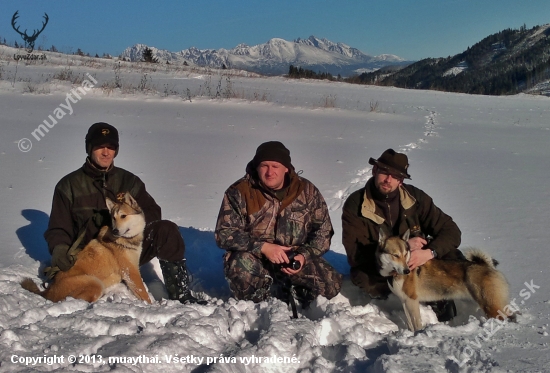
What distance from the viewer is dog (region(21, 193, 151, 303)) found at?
2.90 metres

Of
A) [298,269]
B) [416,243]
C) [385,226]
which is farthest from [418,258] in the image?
[298,269]

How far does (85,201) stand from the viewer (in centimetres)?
333

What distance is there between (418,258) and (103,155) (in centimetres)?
258

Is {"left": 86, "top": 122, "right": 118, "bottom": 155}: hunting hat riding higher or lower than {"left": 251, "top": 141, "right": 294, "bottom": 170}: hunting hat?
higher

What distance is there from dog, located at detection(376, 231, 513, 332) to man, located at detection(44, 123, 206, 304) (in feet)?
4.76

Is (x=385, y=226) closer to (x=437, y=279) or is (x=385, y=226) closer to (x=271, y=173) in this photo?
(x=437, y=279)

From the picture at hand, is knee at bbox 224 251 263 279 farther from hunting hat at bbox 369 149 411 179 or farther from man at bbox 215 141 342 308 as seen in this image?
hunting hat at bbox 369 149 411 179

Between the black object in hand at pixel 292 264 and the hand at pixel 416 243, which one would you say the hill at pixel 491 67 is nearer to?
the hand at pixel 416 243

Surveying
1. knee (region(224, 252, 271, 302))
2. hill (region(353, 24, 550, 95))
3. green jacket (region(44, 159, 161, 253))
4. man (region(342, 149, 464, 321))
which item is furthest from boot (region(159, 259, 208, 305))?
hill (region(353, 24, 550, 95))

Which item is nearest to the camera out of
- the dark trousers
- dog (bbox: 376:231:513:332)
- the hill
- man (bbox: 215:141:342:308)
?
dog (bbox: 376:231:513:332)

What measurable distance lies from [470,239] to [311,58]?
193 metres

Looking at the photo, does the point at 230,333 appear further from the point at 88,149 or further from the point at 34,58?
the point at 34,58

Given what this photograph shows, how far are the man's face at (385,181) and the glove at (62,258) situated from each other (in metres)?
2.39

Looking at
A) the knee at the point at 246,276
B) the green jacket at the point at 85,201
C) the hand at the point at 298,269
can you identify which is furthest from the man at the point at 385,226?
the green jacket at the point at 85,201
